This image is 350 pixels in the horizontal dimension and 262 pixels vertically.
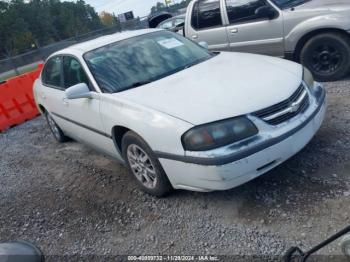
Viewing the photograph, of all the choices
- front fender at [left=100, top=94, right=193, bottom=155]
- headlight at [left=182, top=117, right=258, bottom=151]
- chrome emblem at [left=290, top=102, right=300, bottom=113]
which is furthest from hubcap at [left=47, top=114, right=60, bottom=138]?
chrome emblem at [left=290, top=102, right=300, bottom=113]

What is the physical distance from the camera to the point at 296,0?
242 inches

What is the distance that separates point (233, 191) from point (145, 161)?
86cm

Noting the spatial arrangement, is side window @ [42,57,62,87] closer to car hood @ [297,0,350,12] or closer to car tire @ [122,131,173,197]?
car tire @ [122,131,173,197]

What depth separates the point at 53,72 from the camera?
5211 millimetres

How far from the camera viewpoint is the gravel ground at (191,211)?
288 cm

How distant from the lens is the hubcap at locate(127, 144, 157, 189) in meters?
3.51

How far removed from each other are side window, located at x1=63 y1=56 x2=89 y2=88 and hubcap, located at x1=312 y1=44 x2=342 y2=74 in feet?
11.5

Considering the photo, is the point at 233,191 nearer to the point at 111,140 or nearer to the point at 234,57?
the point at 111,140

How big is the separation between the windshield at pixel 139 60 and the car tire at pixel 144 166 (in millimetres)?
609

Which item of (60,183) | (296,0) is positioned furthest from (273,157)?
(296,0)

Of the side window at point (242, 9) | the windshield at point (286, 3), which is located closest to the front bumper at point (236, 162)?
the windshield at point (286, 3)

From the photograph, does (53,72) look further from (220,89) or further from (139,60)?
(220,89)

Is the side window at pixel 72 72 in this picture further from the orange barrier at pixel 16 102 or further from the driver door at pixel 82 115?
the orange barrier at pixel 16 102

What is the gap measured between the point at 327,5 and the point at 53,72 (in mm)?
4115
